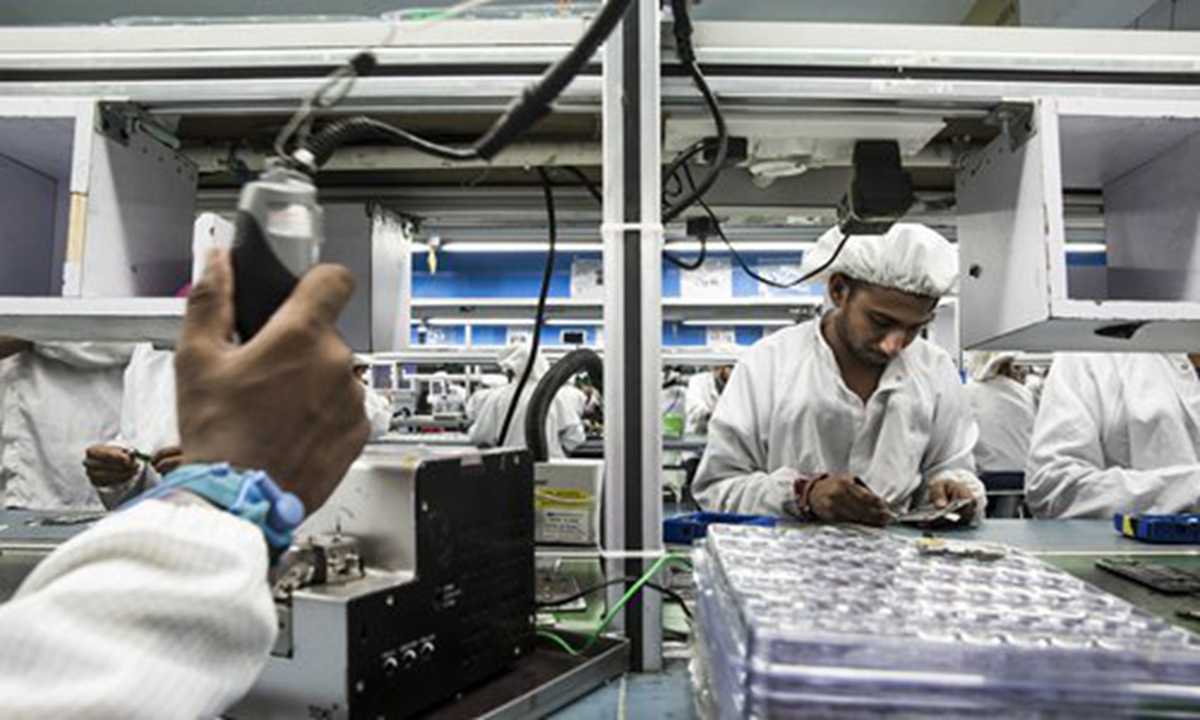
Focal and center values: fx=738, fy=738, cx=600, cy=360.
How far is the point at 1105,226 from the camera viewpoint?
4.73 ft

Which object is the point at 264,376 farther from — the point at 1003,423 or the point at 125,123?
the point at 1003,423

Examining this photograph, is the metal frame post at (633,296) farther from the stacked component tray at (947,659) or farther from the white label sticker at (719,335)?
the white label sticker at (719,335)

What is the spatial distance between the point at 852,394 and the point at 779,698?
143 centimetres

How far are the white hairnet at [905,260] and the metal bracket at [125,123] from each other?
1.40m

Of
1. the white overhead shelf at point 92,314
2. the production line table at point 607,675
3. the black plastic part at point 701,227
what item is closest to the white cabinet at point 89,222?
the white overhead shelf at point 92,314

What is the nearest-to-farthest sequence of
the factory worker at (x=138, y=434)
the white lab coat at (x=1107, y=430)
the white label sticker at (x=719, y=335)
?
the factory worker at (x=138, y=434) → the white lab coat at (x=1107, y=430) → the white label sticker at (x=719, y=335)

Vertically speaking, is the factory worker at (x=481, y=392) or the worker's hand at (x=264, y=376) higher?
the factory worker at (x=481, y=392)

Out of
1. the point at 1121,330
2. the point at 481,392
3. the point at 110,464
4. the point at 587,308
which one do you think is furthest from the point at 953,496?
the point at 481,392

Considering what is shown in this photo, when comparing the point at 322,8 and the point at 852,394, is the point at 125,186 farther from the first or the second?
the point at 322,8

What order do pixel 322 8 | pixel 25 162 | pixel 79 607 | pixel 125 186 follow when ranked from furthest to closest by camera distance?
pixel 322 8, pixel 25 162, pixel 125 186, pixel 79 607

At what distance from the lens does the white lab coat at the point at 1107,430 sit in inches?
83.9

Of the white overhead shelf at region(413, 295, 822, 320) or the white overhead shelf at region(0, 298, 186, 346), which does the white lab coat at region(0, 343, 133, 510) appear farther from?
the white overhead shelf at region(413, 295, 822, 320)

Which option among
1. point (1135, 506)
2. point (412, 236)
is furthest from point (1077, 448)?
point (412, 236)

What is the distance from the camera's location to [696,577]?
900 millimetres
